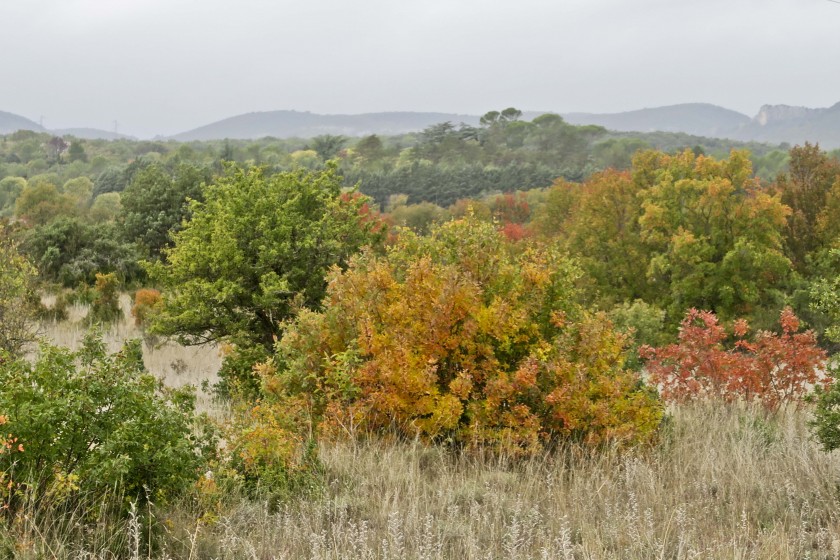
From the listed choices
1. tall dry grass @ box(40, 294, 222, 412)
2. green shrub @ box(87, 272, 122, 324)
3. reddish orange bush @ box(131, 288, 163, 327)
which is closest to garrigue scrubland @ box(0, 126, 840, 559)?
tall dry grass @ box(40, 294, 222, 412)

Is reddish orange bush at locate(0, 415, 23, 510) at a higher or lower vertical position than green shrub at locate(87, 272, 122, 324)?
higher

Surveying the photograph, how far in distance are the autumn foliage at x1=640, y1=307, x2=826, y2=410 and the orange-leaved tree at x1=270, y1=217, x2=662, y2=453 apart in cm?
190

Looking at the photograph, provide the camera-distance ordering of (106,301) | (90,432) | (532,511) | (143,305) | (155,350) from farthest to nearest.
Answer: (106,301)
(143,305)
(155,350)
(532,511)
(90,432)

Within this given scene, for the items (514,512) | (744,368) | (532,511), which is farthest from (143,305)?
(532,511)

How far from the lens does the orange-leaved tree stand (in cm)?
561

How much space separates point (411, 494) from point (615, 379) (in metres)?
2.31

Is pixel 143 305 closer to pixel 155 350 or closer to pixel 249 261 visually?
pixel 155 350

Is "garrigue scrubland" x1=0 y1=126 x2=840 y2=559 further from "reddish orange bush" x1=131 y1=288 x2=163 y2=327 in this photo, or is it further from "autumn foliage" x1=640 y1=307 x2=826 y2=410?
"reddish orange bush" x1=131 y1=288 x2=163 y2=327

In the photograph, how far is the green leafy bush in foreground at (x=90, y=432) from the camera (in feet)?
11.7

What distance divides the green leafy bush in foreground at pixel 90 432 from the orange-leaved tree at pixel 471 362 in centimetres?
180

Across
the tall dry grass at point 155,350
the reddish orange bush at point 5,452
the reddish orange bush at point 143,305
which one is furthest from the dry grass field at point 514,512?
the reddish orange bush at point 143,305

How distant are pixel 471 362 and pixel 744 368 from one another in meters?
4.06

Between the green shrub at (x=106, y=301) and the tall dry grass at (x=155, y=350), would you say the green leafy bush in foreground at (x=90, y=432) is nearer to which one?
the tall dry grass at (x=155, y=350)

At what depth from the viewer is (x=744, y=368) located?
812 cm
